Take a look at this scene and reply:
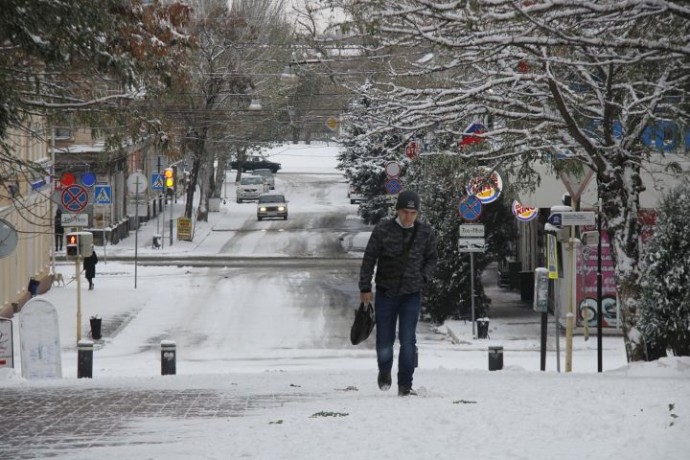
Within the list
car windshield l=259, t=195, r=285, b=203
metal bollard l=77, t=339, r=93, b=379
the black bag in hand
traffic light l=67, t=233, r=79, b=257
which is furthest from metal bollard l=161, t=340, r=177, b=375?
car windshield l=259, t=195, r=285, b=203

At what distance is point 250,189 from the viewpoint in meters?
83.2

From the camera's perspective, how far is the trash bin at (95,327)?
29125 millimetres

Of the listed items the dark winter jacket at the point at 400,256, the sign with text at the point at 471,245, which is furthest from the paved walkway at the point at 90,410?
the sign with text at the point at 471,245

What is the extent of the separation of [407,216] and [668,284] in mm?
7044

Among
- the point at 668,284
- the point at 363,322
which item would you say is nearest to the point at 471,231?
the point at 668,284

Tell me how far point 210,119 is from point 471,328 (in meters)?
29.9

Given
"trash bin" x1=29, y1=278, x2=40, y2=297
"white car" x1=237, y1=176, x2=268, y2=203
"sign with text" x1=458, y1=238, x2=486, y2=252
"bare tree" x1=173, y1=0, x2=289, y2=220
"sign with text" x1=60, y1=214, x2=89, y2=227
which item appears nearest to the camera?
"sign with text" x1=60, y1=214, x2=89, y2=227

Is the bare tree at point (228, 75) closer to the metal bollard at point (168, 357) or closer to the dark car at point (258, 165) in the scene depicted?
the metal bollard at point (168, 357)

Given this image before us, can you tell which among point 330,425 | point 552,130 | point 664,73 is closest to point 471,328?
point 552,130

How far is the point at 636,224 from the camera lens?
56.5 feet

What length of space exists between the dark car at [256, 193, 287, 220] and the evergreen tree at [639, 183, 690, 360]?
52.6 m

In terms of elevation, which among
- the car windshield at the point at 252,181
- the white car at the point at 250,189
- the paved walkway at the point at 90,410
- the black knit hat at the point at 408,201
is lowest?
the paved walkway at the point at 90,410

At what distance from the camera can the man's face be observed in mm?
10422

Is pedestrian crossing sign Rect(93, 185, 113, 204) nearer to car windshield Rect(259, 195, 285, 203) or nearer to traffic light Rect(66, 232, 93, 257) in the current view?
traffic light Rect(66, 232, 93, 257)
